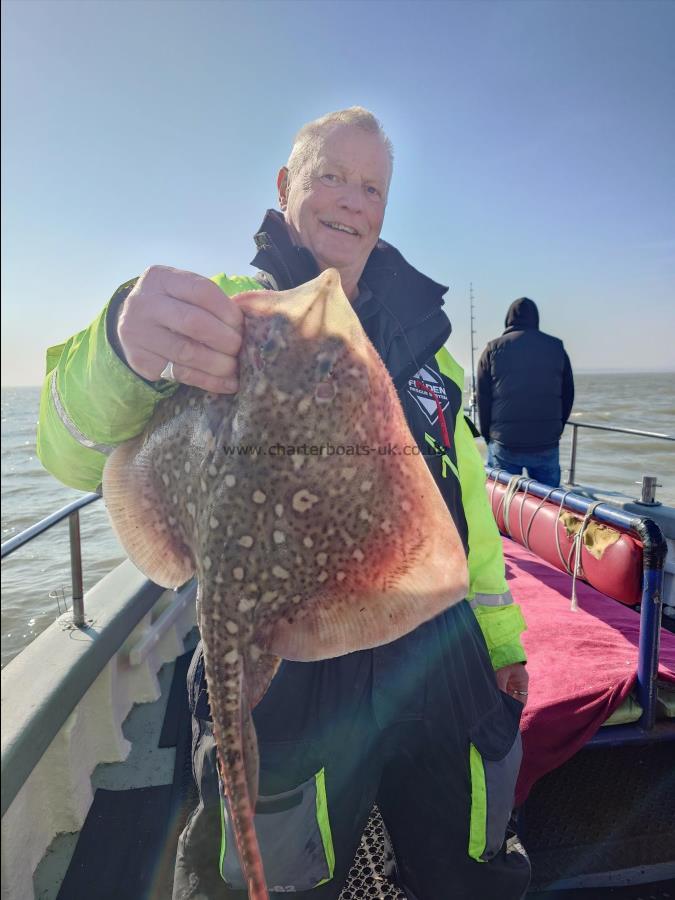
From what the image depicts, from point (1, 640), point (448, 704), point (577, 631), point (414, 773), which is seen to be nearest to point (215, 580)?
point (1, 640)

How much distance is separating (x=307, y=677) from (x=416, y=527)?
2.15 ft

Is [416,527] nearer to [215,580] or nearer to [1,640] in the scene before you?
[215,580]

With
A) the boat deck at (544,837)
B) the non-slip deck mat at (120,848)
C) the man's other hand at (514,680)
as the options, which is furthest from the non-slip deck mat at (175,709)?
the man's other hand at (514,680)

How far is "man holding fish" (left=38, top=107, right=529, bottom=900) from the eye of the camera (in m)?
1.24

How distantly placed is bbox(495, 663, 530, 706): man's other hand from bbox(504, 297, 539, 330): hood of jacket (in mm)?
5307

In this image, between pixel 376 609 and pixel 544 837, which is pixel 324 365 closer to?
pixel 376 609

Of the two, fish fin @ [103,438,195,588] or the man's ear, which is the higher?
the man's ear

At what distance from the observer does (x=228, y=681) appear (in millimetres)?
1279

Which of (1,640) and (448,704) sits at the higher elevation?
(1,640)

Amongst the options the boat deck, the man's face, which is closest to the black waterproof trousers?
the boat deck

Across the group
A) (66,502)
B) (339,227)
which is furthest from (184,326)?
(66,502)

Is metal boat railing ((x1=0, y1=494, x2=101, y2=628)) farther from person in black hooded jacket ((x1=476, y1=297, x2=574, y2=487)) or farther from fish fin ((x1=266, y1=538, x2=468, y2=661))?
person in black hooded jacket ((x1=476, y1=297, x2=574, y2=487))

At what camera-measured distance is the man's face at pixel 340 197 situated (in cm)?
181

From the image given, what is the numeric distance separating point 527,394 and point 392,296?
186 inches
